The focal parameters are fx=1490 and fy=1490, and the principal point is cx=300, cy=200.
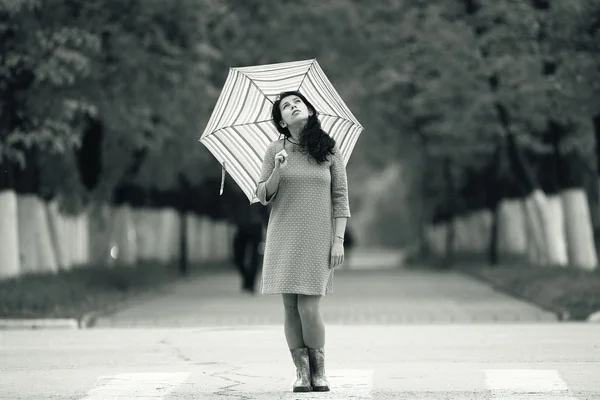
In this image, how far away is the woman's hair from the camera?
10.2 metres

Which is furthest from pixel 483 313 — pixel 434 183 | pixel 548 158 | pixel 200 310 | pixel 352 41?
pixel 434 183

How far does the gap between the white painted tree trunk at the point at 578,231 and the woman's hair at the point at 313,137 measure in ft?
57.6

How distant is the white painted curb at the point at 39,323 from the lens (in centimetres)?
1916

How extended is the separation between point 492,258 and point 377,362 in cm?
2801

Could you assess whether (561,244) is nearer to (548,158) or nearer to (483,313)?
(548,158)

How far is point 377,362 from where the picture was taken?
12.7 meters

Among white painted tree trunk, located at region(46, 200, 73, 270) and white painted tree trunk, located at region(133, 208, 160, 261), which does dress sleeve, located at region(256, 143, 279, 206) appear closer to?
white painted tree trunk, located at region(46, 200, 73, 270)

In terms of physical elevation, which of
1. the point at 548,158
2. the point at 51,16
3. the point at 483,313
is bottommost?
the point at 483,313

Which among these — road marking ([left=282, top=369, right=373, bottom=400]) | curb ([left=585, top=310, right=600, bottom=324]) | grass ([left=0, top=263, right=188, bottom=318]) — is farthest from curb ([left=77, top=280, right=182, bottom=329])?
road marking ([left=282, top=369, right=373, bottom=400])

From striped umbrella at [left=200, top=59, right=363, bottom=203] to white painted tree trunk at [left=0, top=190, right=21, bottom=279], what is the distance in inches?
493

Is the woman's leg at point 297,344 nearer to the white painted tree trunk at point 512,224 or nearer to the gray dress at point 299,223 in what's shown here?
the gray dress at point 299,223

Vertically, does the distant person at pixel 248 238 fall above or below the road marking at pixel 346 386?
above

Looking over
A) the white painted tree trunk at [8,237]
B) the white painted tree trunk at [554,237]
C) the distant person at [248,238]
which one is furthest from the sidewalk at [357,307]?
the white painted tree trunk at [8,237]

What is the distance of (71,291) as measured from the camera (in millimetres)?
22594
